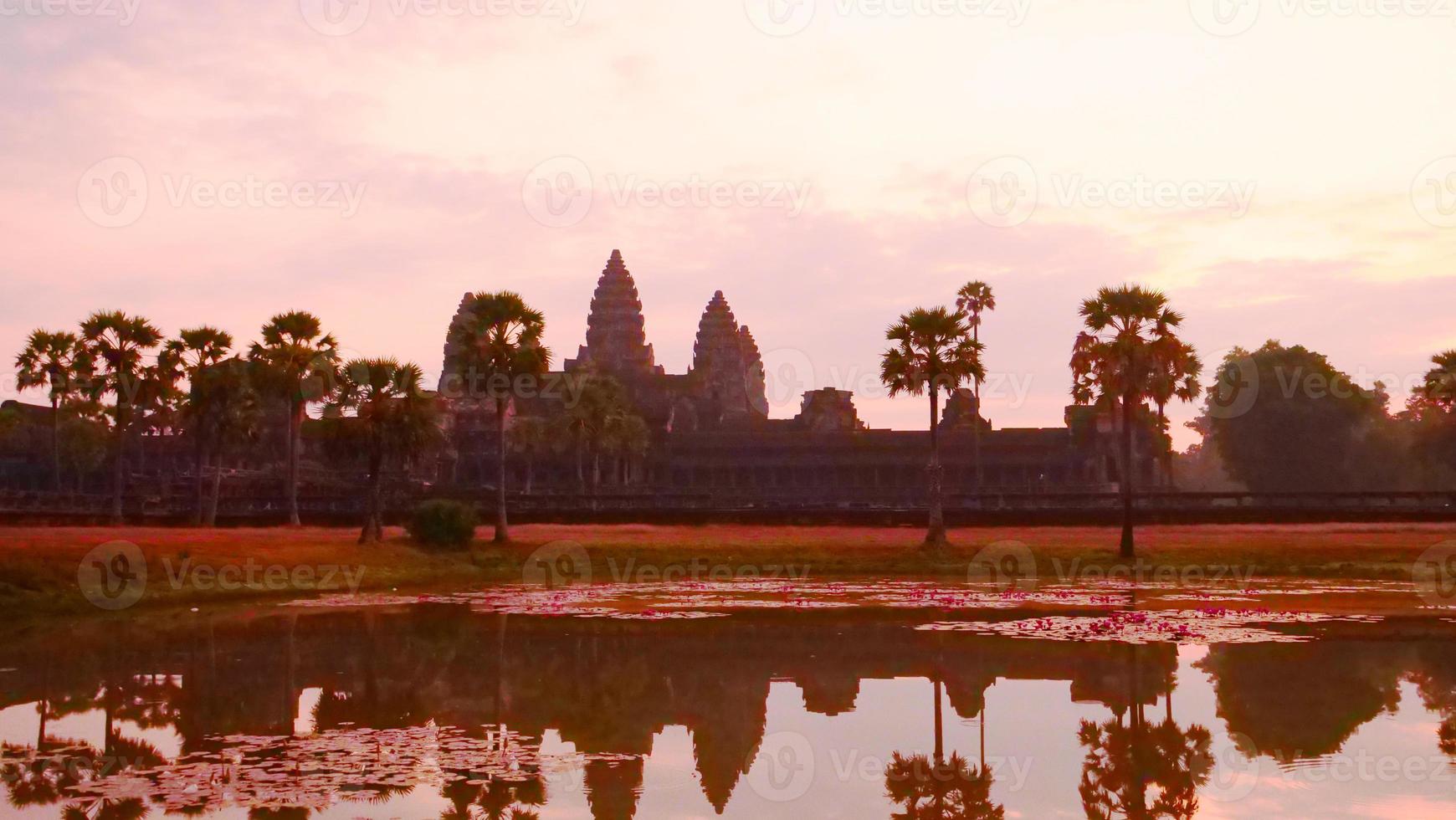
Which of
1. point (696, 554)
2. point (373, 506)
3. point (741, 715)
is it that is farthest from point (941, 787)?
point (373, 506)

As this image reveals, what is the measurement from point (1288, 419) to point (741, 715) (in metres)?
82.4

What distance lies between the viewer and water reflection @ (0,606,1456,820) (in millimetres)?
13469

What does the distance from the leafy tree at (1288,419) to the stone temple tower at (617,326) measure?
1864 inches

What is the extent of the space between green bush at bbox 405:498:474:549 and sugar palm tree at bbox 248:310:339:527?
9.54m

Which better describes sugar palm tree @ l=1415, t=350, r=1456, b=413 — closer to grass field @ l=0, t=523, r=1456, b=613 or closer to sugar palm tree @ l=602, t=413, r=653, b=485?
grass field @ l=0, t=523, r=1456, b=613

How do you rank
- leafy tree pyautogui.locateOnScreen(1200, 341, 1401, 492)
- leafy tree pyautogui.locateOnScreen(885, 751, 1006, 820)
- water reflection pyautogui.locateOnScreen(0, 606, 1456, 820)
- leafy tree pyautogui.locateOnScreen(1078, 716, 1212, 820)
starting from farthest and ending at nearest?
leafy tree pyautogui.locateOnScreen(1200, 341, 1401, 492), water reflection pyautogui.locateOnScreen(0, 606, 1456, 820), leafy tree pyautogui.locateOnScreen(1078, 716, 1212, 820), leafy tree pyautogui.locateOnScreen(885, 751, 1006, 820)

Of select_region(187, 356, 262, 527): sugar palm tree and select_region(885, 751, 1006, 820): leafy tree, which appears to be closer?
select_region(885, 751, 1006, 820): leafy tree

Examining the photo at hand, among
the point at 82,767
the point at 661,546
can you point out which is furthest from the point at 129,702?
the point at 661,546

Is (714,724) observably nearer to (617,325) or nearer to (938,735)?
(938,735)

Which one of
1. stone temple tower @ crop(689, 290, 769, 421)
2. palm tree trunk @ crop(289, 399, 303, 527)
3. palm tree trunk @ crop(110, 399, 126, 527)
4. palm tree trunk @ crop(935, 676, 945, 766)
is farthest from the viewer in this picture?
stone temple tower @ crop(689, 290, 769, 421)

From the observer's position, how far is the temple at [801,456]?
77938mm

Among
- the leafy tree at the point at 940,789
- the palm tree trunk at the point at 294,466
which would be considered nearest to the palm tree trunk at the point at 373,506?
the palm tree trunk at the point at 294,466

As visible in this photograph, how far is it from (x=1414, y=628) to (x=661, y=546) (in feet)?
82.2

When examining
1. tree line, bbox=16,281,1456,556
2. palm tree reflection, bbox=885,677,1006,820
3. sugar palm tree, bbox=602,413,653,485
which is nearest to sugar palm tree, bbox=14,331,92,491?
tree line, bbox=16,281,1456,556
